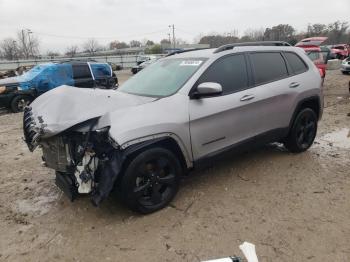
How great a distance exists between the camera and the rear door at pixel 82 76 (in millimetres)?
13008

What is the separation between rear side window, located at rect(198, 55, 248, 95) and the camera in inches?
172

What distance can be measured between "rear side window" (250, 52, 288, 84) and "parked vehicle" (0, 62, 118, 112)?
29.9 ft

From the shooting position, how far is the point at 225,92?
445 centimetres

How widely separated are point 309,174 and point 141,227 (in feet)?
8.50

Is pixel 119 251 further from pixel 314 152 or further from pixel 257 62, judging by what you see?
pixel 314 152

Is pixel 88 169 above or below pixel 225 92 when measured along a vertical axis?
below

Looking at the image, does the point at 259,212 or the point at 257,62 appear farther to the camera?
the point at 257,62

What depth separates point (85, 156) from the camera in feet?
11.9

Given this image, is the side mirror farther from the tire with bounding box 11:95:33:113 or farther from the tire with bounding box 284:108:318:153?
the tire with bounding box 11:95:33:113

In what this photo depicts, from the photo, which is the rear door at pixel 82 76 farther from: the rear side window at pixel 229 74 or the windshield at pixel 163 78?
the rear side window at pixel 229 74

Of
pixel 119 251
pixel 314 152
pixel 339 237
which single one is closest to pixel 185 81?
pixel 119 251

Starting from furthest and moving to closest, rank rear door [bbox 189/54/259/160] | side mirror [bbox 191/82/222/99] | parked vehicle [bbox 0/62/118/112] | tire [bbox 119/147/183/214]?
parked vehicle [bbox 0/62/118/112] → rear door [bbox 189/54/259/160] → side mirror [bbox 191/82/222/99] → tire [bbox 119/147/183/214]

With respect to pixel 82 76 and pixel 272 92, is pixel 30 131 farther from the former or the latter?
pixel 82 76

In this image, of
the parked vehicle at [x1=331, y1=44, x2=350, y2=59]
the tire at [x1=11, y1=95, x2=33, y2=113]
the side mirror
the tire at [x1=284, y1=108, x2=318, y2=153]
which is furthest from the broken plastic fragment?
the parked vehicle at [x1=331, y1=44, x2=350, y2=59]
